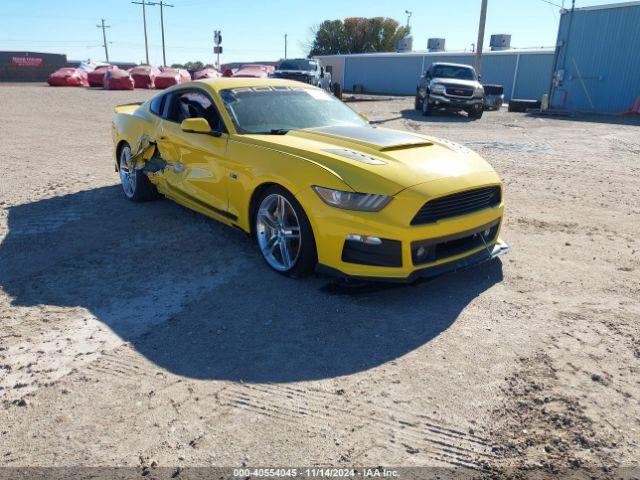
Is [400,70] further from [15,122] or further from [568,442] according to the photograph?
[568,442]

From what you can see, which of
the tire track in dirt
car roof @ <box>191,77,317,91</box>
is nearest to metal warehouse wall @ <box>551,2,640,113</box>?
car roof @ <box>191,77,317,91</box>

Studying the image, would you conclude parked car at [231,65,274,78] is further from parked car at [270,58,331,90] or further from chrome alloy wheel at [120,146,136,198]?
chrome alloy wheel at [120,146,136,198]

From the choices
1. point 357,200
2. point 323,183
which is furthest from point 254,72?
point 357,200

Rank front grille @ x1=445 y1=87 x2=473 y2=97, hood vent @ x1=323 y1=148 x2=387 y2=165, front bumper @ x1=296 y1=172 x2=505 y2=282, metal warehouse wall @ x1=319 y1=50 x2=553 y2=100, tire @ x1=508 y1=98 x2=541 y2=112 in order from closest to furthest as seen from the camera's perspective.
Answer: front bumper @ x1=296 y1=172 x2=505 y2=282 → hood vent @ x1=323 y1=148 x2=387 y2=165 → front grille @ x1=445 y1=87 x2=473 y2=97 → tire @ x1=508 y1=98 x2=541 y2=112 → metal warehouse wall @ x1=319 y1=50 x2=553 y2=100

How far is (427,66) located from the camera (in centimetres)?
4250

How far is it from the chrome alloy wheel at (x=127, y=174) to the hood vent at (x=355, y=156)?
10.7 ft

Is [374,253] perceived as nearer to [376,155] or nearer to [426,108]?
[376,155]

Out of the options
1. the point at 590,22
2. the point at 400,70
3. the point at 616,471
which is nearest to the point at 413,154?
the point at 616,471

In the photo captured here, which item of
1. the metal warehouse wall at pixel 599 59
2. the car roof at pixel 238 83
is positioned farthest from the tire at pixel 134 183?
the metal warehouse wall at pixel 599 59

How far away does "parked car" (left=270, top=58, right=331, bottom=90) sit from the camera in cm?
2462

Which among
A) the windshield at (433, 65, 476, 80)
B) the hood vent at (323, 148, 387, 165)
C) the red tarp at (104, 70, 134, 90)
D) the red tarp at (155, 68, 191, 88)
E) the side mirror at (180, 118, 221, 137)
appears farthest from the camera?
the red tarp at (155, 68, 191, 88)

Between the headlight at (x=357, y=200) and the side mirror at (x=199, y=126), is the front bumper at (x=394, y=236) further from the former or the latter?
the side mirror at (x=199, y=126)

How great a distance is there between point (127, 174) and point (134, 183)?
273 mm

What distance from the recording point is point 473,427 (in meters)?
2.48
